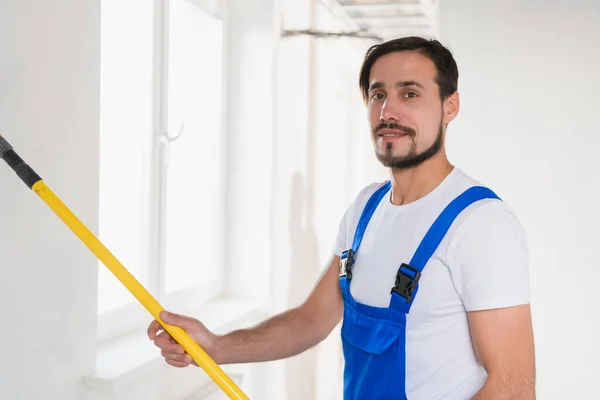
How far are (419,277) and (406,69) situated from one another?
473 mm

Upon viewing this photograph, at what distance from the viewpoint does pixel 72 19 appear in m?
1.41

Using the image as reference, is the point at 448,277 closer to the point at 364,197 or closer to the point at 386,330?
the point at 386,330

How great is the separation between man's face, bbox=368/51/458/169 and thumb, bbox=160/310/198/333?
54 centimetres

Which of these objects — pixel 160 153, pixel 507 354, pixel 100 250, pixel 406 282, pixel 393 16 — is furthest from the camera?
pixel 393 16

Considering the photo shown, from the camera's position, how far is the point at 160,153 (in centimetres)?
222

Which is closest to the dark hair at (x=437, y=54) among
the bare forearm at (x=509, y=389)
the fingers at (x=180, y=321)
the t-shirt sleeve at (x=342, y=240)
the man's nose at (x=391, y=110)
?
the man's nose at (x=391, y=110)

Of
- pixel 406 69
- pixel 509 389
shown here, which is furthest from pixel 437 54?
pixel 509 389

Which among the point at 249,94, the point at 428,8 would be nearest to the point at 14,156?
the point at 249,94

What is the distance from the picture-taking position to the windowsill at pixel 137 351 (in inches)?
60.7

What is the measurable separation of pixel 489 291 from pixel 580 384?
2794 mm

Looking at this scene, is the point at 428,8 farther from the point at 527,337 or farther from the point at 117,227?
the point at 527,337

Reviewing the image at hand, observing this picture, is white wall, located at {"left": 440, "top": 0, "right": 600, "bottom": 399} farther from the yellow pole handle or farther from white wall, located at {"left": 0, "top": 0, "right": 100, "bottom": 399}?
the yellow pole handle

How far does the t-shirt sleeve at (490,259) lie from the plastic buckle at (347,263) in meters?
0.29

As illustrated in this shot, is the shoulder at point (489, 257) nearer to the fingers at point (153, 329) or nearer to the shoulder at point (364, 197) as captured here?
the shoulder at point (364, 197)
